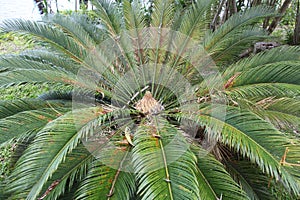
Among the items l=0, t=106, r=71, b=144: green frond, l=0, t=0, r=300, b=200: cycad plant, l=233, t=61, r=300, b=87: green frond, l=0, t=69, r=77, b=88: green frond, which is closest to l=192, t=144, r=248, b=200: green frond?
l=0, t=0, r=300, b=200: cycad plant

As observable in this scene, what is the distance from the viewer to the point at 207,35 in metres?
2.67

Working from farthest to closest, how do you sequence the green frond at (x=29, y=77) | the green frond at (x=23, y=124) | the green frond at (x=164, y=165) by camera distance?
the green frond at (x=29, y=77), the green frond at (x=23, y=124), the green frond at (x=164, y=165)

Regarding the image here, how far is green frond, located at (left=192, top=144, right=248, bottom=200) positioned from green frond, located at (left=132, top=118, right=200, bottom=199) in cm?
14

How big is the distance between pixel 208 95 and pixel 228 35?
0.80m

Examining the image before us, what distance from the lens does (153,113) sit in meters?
2.15

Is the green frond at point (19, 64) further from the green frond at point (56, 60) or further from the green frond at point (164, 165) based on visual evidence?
the green frond at point (164, 165)

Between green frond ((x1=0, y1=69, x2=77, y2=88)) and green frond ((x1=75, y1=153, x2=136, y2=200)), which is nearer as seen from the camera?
green frond ((x1=75, y1=153, x2=136, y2=200))

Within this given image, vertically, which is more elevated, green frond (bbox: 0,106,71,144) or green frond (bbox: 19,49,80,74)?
green frond (bbox: 19,49,80,74)

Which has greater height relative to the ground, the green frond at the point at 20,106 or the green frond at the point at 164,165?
the green frond at the point at 164,165

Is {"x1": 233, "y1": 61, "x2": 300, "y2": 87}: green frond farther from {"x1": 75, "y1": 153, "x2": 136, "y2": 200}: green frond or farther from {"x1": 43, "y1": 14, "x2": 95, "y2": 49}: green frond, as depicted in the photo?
{"x1": 43, "y1": 14, "x2": 95, "y2": 49}: green frond

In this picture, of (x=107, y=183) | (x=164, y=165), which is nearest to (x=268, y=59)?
(x=164, y=165)

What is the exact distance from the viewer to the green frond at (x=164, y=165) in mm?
1222

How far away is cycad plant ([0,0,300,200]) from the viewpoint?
4.59 ft

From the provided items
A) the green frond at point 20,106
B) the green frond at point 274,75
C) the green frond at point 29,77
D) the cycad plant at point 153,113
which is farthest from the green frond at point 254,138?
the green frond at point 20,106
